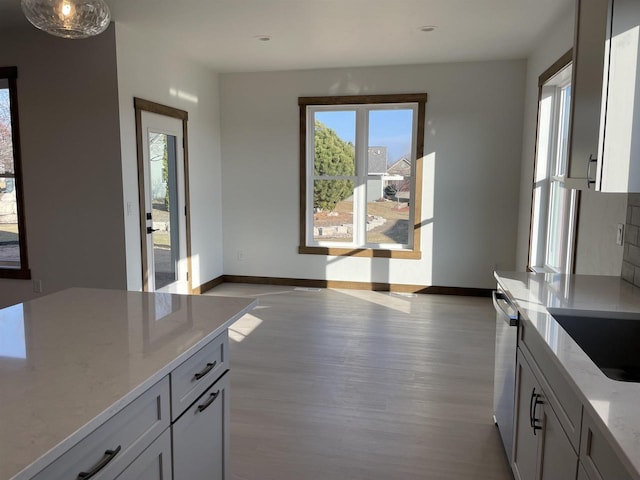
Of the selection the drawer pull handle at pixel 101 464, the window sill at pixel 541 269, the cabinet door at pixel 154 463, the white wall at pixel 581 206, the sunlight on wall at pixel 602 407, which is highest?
the white wall at pixel 581 206

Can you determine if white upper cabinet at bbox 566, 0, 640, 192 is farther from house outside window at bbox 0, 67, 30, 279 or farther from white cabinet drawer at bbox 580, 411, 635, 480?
house outside window at bbox 0, 67, 30, 279

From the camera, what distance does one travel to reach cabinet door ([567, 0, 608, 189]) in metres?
1.89

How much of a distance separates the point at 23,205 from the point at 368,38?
358 cm

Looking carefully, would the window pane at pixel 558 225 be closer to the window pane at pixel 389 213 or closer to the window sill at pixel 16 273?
the window pane at pixel 389 213

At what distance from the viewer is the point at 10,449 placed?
0.91m

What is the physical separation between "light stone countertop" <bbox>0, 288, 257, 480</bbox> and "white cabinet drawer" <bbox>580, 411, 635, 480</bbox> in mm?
1117

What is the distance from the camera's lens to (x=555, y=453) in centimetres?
154

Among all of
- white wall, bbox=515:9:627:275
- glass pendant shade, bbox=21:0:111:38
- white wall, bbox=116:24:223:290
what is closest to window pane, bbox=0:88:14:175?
white wall, bbox=116:24:223:290

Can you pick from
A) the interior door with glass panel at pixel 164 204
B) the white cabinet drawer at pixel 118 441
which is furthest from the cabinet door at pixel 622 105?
the interior door with glass panel at pixel 164 204

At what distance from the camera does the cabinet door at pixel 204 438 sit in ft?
4.89

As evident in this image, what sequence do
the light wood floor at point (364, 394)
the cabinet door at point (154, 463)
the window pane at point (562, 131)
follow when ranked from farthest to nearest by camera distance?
Result: 1. the window pane at point (562, 131)
2. the light wood floor at point (364, 394)
3. the cabinet door at point (154, 463)

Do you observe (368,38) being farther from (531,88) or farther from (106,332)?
(106,332)

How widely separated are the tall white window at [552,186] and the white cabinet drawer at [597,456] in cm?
267

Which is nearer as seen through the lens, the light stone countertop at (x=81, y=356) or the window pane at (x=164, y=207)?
the light stone countertop at (x=81, y=356)
